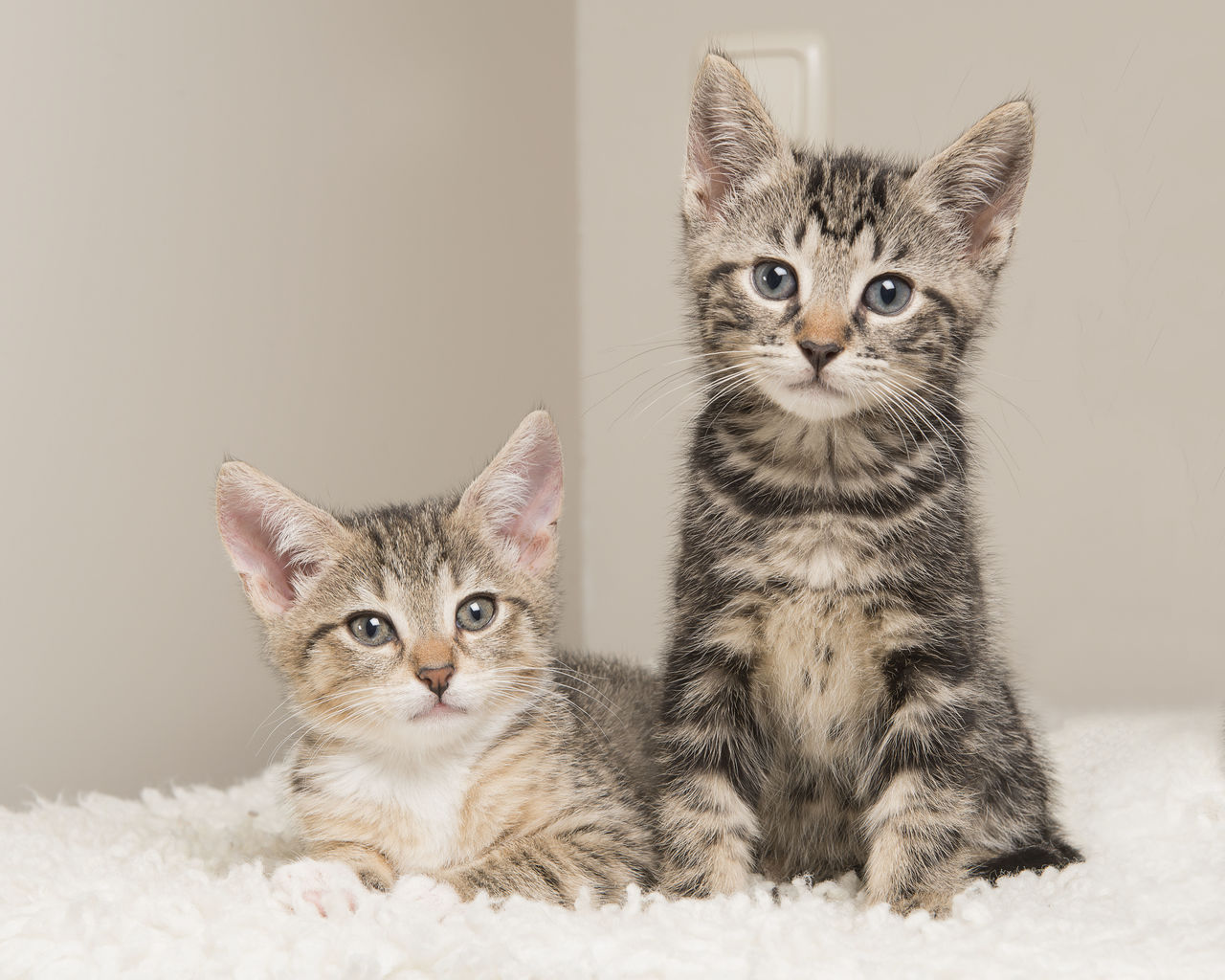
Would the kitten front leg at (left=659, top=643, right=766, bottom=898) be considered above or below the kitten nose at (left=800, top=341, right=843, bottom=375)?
below

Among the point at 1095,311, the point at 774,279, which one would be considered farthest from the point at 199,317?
the point at 1095,311

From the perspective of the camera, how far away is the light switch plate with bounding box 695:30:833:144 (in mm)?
2451

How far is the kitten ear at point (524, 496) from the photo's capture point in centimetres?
149

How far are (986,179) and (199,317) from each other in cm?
117

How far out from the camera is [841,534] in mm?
1346

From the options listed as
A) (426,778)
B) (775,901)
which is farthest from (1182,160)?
(426,778)

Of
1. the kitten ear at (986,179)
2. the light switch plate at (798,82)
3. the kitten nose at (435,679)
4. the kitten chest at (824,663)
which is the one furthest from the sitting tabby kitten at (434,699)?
the light switch plate at (798,82)

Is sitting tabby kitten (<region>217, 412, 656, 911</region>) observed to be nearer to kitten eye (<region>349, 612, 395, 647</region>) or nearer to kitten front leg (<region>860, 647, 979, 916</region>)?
kitten eye (<region>349, 612, 395, 647</region>)

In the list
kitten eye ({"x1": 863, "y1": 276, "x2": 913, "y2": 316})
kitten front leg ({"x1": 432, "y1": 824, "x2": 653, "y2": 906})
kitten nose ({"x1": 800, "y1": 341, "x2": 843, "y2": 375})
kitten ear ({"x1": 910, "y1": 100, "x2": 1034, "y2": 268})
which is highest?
kitten ear ({"x1": 910, "y1": 100, "x2": 1034, "y2": 268})

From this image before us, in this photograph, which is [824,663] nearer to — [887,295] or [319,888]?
[887,295]

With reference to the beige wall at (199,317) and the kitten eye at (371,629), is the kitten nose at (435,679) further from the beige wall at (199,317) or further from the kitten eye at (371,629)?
the beige wall at (199,317)

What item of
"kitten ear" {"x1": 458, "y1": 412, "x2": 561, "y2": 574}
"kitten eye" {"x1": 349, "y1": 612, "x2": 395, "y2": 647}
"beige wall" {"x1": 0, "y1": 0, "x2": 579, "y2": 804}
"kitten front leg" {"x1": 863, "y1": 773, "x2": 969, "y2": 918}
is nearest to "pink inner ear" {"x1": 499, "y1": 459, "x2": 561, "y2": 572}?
"kitten ear" {"x1": 458, "y1": 412, "x2": 561, "y2": 574}

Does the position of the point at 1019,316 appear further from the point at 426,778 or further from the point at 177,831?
the point at 177,831

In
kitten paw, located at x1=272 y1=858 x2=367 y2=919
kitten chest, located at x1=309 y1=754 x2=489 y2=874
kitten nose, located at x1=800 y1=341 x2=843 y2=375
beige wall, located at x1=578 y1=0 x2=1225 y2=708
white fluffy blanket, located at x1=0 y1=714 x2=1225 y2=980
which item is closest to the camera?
white fluffy blanket, located at x1=0 y1=714 x2=1225 y2=980
